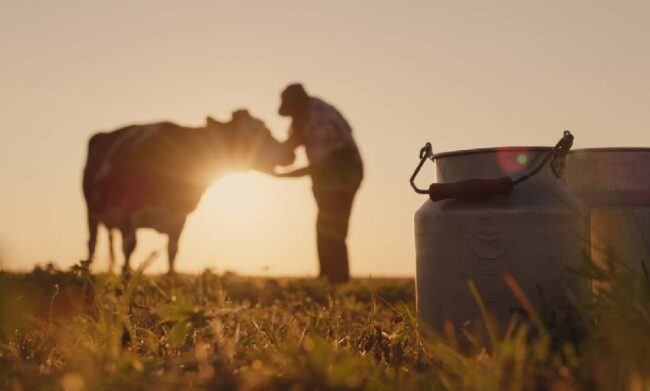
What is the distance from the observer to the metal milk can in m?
3.53

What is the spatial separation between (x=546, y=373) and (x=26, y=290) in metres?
2.88

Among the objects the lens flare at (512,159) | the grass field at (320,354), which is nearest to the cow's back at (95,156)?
the grass field at (320,354)

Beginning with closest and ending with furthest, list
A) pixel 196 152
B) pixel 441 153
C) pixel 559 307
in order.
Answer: pixel 559 307, pixel 441 153, pixel 196 152

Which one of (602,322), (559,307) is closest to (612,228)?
(559,307)

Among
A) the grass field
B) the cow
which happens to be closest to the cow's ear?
the cow

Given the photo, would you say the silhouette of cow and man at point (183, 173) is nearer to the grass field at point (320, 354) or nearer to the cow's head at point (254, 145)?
the cow's head at point (254, 145)

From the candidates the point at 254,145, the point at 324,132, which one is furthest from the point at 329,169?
the point at 254,145

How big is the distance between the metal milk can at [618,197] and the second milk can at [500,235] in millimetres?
306

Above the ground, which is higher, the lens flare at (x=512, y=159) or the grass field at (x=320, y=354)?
the lens flare at (x=512, y=159)

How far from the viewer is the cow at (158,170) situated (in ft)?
35.9

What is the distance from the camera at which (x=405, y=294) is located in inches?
317

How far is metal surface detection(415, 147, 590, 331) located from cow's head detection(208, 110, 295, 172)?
28.9ft

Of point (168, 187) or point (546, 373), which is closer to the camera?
point (546, 373)

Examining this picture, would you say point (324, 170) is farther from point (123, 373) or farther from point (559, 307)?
point (123, 373)
